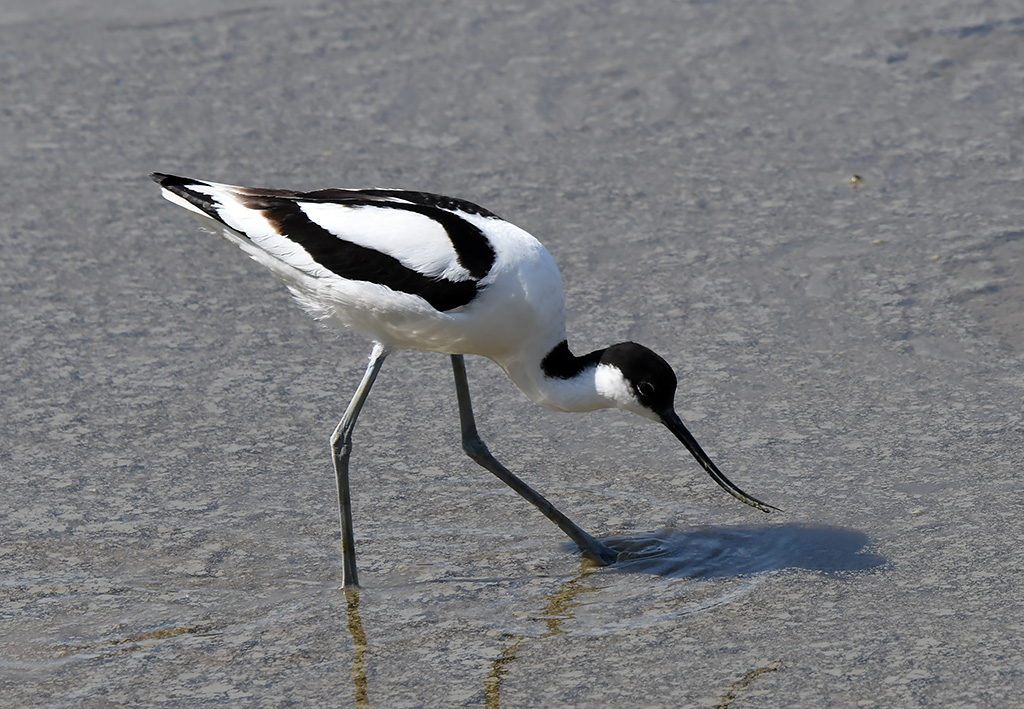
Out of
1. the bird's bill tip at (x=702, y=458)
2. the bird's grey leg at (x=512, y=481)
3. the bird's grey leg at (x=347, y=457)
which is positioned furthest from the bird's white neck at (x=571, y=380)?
the bird's grey leg at (x=347, y=457)

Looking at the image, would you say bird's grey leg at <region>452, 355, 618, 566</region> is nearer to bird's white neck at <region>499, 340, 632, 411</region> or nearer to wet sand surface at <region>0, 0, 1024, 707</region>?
wet sand surface at <region>0, 0, 1024, 707</region>

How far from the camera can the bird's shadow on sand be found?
4.00 metres

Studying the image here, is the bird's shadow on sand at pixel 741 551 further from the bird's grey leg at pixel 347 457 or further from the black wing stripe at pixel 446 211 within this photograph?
the black wing stripe at pixel 446 211

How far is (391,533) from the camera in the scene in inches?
168

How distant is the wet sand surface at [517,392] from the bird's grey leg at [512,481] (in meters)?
0.06

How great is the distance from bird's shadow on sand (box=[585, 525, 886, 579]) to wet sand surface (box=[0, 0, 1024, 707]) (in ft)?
0.04

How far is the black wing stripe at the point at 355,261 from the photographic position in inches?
155

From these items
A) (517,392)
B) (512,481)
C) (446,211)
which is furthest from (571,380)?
(517,392)

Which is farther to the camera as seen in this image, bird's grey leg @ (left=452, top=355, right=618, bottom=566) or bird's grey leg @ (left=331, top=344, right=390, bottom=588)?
bird's grey leg @ (left=452, top=355, right=618, bottom=566)

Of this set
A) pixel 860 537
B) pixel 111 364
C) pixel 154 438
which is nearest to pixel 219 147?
pixel 111 364

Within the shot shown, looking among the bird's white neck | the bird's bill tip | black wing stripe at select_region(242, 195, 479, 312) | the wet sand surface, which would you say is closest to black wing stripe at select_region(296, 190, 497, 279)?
black wing stripe at select_region(242, 195, 479, 312)

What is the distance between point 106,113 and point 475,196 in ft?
6.54

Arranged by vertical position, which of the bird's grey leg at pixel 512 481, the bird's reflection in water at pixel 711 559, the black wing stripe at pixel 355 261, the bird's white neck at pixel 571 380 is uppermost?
the black wing stripe at pixel 355 261

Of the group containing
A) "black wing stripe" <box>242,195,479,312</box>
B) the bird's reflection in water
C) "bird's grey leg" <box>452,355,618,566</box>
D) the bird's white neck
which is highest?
"black wing stripe" <box>242,195,479,312</box>
